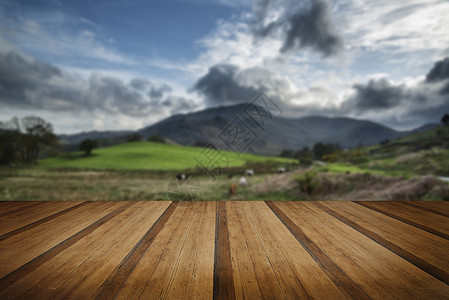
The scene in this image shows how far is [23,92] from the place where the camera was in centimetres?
1456

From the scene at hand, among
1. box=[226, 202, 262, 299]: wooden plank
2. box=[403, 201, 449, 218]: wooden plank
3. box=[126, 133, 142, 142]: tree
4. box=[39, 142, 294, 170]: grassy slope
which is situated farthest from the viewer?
box=[126, 133, 142, 142]: tree

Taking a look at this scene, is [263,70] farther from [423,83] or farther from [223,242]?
[223,242]

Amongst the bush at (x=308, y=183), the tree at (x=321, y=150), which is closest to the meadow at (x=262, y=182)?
the bush at (x=308, y=183)

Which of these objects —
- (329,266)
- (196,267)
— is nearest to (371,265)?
(329,266)

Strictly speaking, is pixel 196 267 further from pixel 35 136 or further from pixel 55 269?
pixel 35 136

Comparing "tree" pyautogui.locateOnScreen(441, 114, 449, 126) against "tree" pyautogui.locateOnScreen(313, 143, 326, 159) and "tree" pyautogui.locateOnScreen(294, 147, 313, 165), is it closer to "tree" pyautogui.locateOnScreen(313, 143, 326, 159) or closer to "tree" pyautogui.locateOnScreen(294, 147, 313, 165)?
"tree" pyautogui.locateOnScreen(313, 143, 326, 159)

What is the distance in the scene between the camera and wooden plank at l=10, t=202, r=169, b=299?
113 centimetres

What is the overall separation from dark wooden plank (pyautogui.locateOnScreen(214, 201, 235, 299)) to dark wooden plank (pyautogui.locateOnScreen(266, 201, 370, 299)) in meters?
0.55

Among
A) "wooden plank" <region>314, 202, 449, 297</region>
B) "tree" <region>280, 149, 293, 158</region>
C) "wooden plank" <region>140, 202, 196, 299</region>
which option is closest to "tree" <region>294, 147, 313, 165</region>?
"tree" <region>280, 149, 293, 158</region>

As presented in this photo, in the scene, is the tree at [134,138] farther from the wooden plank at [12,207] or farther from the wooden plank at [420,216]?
the wooden plank at [420,216]

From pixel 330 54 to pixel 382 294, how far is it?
12.6m

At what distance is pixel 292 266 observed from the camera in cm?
134

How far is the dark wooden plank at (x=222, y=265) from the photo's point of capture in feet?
3.58

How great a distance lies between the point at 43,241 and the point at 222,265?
1.45m
